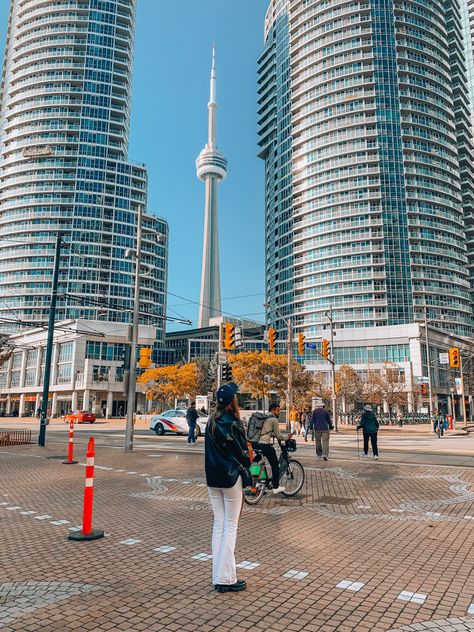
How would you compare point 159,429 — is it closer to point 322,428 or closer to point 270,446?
point 322,428

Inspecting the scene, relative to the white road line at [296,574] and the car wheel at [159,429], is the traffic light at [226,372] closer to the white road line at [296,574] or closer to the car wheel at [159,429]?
the car wheel at [159,429]

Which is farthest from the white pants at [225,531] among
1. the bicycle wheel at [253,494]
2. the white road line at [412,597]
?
the bicycle wheel at [253,494]

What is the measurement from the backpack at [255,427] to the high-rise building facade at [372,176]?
261ft

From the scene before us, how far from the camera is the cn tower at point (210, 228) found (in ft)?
507

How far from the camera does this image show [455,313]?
295 ft

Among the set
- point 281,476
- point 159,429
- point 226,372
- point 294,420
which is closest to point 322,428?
point 226,372

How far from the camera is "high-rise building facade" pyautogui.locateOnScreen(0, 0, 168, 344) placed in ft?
311

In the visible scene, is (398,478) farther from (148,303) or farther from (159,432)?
(148,303)

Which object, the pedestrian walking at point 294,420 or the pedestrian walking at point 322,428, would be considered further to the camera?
the pedestrian walking at point 294,420

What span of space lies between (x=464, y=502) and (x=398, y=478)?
2960 mm

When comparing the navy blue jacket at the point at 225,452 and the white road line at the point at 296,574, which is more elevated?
the navy blue jacket at the point at 225,452

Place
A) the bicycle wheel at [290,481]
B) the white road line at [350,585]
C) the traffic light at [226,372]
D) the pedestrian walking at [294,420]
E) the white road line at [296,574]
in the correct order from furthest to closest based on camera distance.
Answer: the pedestrian walking at [294,420] → the traffic light at [226,372] → the bicycle wheel at [290,481] → the white road line at [296,574] → the white road line at [350,585]

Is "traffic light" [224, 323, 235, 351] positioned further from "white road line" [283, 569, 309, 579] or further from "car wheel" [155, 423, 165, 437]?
"white road line" [283, 569, 309, 579]

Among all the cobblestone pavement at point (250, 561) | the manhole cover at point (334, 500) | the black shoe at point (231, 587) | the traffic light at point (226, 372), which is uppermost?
the traffic light at point (226, 372)
